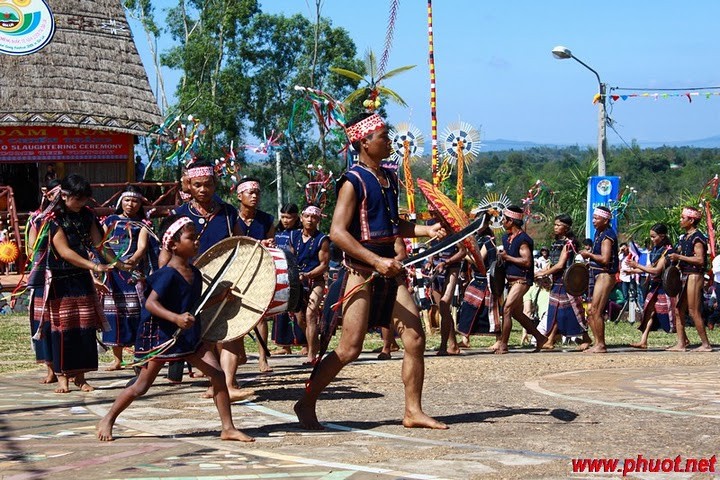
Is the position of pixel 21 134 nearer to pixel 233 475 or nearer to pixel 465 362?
pixel 465 362

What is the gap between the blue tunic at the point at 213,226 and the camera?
9.76m

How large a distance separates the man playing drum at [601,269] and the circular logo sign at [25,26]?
70.9ft

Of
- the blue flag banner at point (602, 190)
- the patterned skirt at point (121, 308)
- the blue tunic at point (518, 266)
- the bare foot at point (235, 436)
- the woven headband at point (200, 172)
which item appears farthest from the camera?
the blue flag banner at point (602, 190)

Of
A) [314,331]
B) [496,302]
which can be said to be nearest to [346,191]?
[314,331]

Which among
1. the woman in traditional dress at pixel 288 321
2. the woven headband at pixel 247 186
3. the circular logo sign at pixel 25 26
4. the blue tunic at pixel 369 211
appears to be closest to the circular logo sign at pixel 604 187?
the woman in traditional dress at pixel 288 321

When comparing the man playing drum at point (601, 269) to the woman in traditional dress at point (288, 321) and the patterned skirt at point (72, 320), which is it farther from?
the patterned skirt at point (72, 320)

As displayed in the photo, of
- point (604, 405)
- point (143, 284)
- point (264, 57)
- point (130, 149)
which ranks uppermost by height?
point (264, 57)

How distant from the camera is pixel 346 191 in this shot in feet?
26.0

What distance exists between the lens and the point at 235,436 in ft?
24.3

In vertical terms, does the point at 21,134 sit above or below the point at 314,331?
above

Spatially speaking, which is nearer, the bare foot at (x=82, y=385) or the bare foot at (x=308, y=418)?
the bare foot at (x=308, y=418)

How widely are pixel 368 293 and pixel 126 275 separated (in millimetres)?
4491

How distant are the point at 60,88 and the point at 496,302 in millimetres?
20065

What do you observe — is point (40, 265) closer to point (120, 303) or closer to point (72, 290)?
point (72, 290)
